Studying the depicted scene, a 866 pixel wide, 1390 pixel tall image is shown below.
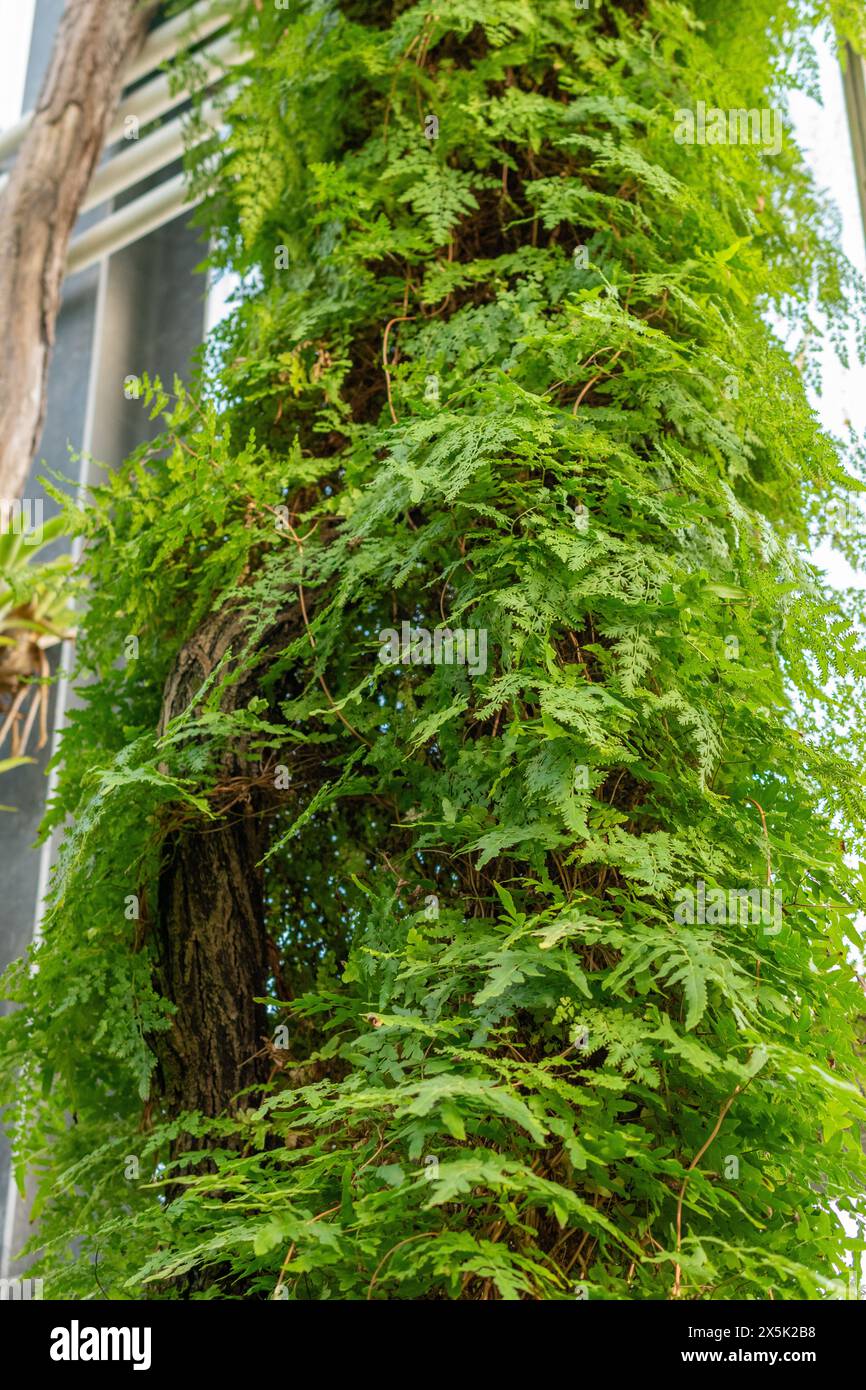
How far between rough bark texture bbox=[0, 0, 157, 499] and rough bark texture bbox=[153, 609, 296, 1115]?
2386 mm

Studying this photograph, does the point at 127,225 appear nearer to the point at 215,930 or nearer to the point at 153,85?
the point at 153,85

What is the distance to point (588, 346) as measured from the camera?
5.41ft

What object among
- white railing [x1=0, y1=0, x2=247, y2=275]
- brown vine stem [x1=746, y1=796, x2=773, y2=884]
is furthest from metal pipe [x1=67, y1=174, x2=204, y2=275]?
brown vine stem [x1=746, y1=796, x2=773, y2=884]

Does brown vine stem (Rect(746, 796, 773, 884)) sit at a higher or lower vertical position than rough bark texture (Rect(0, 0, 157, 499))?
lower

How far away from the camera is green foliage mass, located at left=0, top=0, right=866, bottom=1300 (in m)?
1.33

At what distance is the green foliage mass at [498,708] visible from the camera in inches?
52.4

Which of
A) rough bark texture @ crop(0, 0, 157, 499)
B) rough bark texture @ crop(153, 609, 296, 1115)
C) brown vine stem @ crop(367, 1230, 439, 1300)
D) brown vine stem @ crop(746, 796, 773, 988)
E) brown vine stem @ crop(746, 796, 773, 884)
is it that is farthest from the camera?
rough bark texture @ crop(0, 0, 157, 499)

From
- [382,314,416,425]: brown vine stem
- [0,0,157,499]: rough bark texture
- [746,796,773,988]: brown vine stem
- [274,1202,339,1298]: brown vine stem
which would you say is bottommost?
[274,1202,339,1298]: brown vine stem

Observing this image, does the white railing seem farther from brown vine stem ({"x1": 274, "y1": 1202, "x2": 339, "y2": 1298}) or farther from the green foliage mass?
brown vine stem ({"x1": 274, "y1": 1202, "x2": 339, "y2": 1298})

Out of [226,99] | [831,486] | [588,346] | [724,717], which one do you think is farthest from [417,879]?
[226,99]

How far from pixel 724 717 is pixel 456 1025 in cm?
55

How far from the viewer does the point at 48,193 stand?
420cm

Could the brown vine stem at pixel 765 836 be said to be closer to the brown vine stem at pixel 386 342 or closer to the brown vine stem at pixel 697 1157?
the brown vine stem at pixel 697 1157
